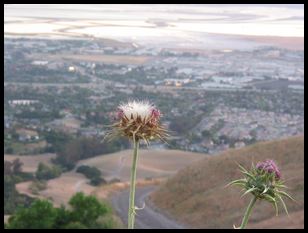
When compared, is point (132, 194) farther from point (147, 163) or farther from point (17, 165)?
point (147, 163)

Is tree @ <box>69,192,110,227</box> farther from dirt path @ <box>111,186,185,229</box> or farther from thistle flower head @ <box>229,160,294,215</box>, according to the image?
thistle flower head @ <box>229,160,294,215</box>

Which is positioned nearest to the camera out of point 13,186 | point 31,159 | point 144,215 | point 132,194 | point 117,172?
point 132,194

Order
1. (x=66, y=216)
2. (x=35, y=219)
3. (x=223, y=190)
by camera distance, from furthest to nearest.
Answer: (x=223, y=190)
(x=66, y=216)
(x=35, y=219)

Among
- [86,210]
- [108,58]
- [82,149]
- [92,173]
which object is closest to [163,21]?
[92,173]

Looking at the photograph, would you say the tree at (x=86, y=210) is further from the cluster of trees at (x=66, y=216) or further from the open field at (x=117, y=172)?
the open field at (x=117, y=172)

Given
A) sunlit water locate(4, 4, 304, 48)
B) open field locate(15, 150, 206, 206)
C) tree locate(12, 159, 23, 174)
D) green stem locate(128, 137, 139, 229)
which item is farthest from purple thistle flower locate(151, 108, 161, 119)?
tree locate(12, 159, 23, 174)

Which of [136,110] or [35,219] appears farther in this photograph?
[35,219]

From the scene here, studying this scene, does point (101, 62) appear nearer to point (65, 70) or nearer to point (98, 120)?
point (65, 70)

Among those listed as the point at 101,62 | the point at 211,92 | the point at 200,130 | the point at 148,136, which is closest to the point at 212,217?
the point at 200,130
